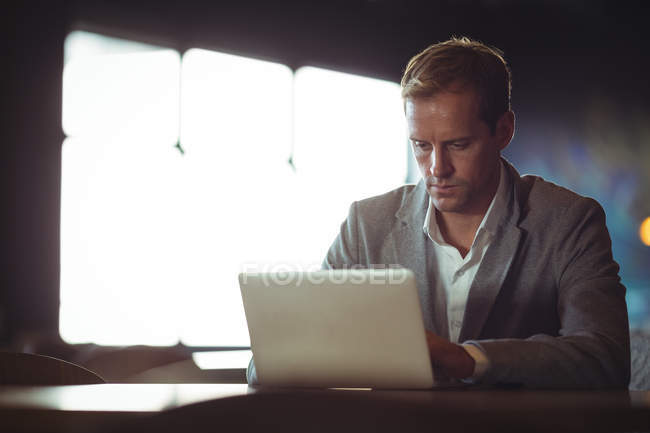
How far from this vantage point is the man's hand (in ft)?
3.90

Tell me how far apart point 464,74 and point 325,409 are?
143 centimetres

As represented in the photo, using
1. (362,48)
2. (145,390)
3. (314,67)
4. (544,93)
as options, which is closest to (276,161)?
(314,67)

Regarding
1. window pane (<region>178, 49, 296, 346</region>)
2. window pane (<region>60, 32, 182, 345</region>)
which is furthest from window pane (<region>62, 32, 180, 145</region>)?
window pane (<region>178, 49, 296, 346</region>)

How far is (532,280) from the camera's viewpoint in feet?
5.56

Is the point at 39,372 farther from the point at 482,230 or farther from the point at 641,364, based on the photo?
the point at 641,364

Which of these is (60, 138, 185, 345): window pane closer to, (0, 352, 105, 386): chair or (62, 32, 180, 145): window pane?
(62, 32, 180, 145): window pane

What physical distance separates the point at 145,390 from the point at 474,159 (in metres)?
0.98

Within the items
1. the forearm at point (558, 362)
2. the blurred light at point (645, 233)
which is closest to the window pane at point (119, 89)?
the forearm at point (558, 362)

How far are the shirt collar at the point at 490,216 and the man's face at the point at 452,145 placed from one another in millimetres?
49

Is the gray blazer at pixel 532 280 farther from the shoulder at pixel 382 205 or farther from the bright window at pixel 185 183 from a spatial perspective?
the bright window at pixel 185 183

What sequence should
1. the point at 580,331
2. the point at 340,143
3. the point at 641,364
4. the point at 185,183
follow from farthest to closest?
the point at 340,143, the point at 185,183, the point at 641,364, the point at 580,331

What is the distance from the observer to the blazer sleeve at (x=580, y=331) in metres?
1.28

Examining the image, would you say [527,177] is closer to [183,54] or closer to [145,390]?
[145,390]

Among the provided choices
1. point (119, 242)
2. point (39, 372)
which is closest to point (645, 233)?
point (119, 242)
